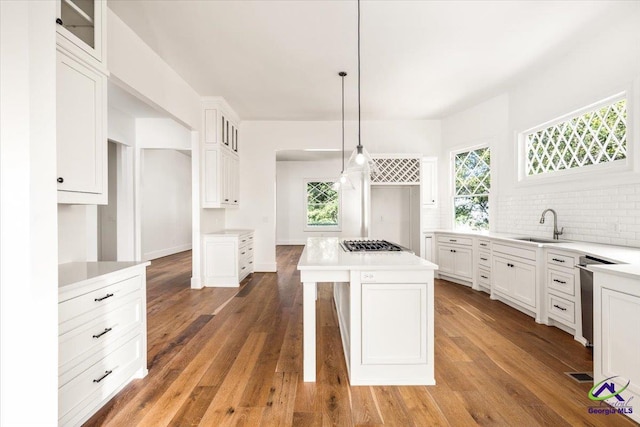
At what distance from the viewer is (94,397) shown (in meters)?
1.67

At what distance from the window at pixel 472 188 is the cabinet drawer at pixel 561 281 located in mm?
1851

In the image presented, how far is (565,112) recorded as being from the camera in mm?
3324

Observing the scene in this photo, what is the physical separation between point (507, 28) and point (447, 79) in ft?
3.61

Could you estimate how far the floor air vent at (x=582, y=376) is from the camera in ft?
6.63

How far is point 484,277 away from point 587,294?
170cm

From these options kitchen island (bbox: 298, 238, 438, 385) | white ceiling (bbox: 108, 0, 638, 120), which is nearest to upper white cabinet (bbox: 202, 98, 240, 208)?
white ceiling (bbox: 108, 0, 638, 120)

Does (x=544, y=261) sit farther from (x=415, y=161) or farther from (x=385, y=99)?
(x=385, y=99)

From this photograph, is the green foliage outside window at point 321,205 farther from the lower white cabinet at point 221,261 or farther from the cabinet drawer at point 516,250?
the cabinet drawer at point 516,250

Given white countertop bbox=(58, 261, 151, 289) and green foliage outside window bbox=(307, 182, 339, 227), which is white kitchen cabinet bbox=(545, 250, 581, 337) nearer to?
white countertop bbox=(58, 261, 151, 289)

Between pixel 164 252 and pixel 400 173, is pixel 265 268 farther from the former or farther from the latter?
pixel 164 252

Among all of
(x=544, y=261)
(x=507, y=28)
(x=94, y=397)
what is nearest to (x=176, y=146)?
(x=94, y=397)

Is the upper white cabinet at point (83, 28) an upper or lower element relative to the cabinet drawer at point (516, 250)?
upper

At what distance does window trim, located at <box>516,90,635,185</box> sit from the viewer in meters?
2.64

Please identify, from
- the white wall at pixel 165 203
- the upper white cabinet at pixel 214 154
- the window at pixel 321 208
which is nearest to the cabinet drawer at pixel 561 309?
the upper white cabinet at pixel 214 154
